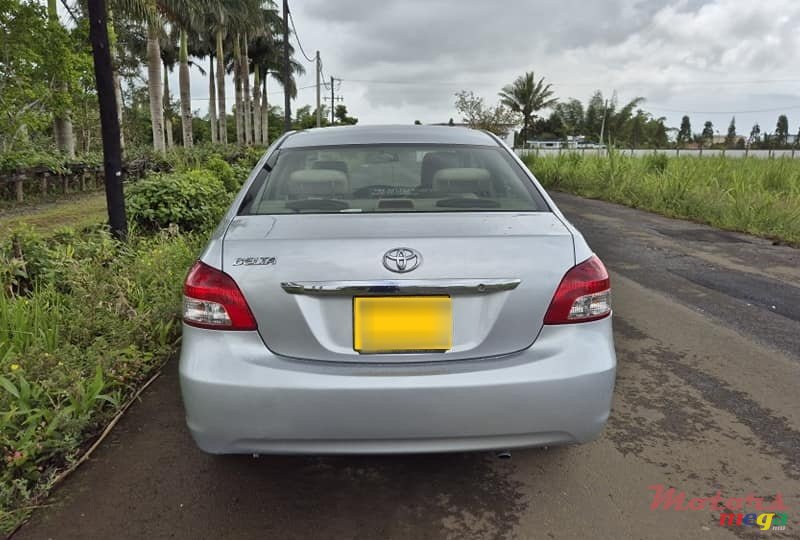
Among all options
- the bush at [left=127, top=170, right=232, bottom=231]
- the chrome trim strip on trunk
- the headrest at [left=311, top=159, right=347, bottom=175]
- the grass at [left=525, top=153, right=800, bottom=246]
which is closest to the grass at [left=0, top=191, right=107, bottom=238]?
the bush at [left=127, top=170, right=232, bottom=231]

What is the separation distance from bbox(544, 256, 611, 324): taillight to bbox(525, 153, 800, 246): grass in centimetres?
766

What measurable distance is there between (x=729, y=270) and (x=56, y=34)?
1115 centimetres

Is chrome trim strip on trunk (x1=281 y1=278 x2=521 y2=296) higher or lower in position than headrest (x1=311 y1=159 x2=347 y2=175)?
lower

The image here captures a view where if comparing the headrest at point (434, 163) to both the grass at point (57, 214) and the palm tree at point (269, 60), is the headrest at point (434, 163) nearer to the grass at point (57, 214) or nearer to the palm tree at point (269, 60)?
the grass at point (57, 214)

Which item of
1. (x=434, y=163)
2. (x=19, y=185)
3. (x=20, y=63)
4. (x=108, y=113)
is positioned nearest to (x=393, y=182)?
(x=434, y=163)

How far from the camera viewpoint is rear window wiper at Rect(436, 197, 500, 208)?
2.60 meters

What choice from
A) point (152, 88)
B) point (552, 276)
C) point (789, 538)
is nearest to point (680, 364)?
point (789, 538)

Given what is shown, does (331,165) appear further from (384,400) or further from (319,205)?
(384,400)

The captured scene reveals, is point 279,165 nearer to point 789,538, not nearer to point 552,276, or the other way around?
point 552,276

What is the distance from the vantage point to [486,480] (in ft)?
7.98

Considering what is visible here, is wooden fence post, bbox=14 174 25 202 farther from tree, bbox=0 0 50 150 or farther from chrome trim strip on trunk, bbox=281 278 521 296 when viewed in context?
chrome trim strip on trunk, bbox=281 278 521 296

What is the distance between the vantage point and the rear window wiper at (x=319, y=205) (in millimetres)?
2609

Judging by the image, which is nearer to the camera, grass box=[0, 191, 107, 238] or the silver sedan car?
the silver sedan car
